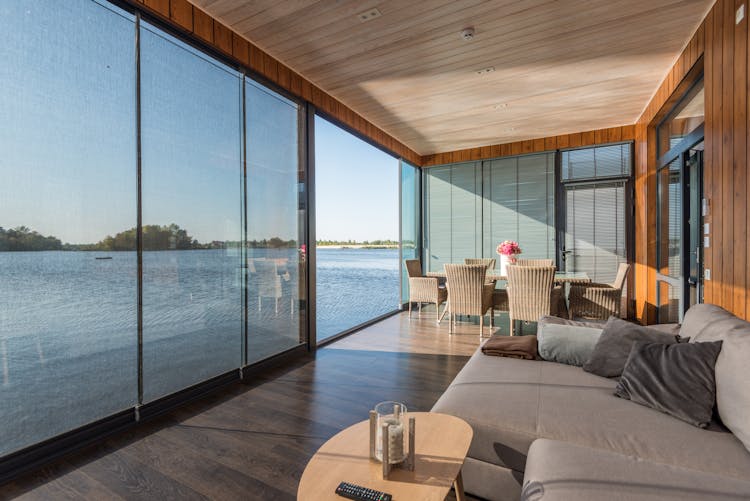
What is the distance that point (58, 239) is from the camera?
2080 millimetres

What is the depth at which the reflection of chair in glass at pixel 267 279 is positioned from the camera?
3.38 meters

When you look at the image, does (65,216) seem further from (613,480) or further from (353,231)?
(353,231)

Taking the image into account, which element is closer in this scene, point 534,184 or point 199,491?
point 199,491

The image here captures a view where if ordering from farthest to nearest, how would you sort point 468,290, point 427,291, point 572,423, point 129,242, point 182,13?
point 427,291, point 468,290, point 182,13, point 129,242, point 572,423

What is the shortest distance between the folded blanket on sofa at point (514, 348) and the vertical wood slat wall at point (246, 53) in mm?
3058

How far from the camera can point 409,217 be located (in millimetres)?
6820

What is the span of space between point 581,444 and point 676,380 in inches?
23.7

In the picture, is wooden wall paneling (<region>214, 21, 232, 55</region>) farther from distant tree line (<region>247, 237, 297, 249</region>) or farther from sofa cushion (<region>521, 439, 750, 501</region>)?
sofa cushion (<region>521, 439, 750, 501</region>)

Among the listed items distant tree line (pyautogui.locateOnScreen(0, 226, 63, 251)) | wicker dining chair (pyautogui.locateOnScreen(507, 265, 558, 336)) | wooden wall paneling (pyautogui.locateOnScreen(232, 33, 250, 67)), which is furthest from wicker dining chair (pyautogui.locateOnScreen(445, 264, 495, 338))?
distant tree line (pyautogui.locateOnScreen(0, 226, 63, 251))

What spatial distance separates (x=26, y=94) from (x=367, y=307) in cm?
466

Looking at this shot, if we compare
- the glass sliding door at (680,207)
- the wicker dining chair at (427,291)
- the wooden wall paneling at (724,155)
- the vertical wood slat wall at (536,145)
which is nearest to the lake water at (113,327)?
the wicker dining chair at (427,291)

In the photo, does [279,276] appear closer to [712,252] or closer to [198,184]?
[198,184]

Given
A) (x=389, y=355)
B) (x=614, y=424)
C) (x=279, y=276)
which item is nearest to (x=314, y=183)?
(x=279, y=276)

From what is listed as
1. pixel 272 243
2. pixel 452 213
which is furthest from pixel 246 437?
pixel 452 213
